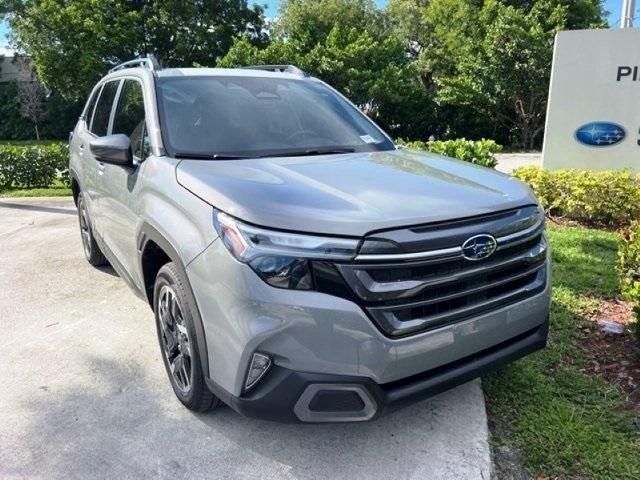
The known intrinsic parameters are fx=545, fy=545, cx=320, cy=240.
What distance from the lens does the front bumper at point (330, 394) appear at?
7.02 feet

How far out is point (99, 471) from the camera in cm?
247

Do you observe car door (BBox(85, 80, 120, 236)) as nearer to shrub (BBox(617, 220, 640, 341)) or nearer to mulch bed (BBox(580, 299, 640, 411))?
mulch bed (BBox(580, 299, 640, 411))

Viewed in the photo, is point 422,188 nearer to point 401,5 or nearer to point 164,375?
point 164,375

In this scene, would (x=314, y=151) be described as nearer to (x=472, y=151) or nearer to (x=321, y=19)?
(x=472, y=151)

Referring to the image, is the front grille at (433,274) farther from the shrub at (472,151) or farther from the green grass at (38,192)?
the green grass at (38,192)

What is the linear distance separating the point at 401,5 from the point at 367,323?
2919 cm

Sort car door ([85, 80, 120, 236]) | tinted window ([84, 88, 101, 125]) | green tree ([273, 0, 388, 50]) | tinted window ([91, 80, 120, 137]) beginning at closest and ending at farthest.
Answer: car door ([85, 80, 120, 236]) < tinted window ([91, 80, 120, 137]) < tinted window ([84, 88, 101, 125]) < green tree ([273, 0, 388, 50])

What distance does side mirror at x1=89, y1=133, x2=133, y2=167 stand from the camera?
3.04 metres

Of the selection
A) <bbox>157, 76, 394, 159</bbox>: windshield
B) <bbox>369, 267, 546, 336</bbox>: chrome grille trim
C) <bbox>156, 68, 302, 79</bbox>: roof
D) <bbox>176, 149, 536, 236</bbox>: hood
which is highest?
<bbox>156, 68, 302, 79</bbox>: roof

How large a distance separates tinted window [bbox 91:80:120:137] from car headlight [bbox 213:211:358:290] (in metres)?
2.64

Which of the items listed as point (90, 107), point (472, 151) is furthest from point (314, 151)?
point (472, 151)

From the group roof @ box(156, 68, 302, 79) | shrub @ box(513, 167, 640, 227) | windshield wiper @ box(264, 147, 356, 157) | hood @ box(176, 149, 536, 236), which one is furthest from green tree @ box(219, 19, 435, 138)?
hood @ box(176, 149, 536, 236)

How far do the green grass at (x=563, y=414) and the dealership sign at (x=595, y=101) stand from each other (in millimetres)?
3997

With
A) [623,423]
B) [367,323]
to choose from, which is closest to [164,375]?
[367,323]
